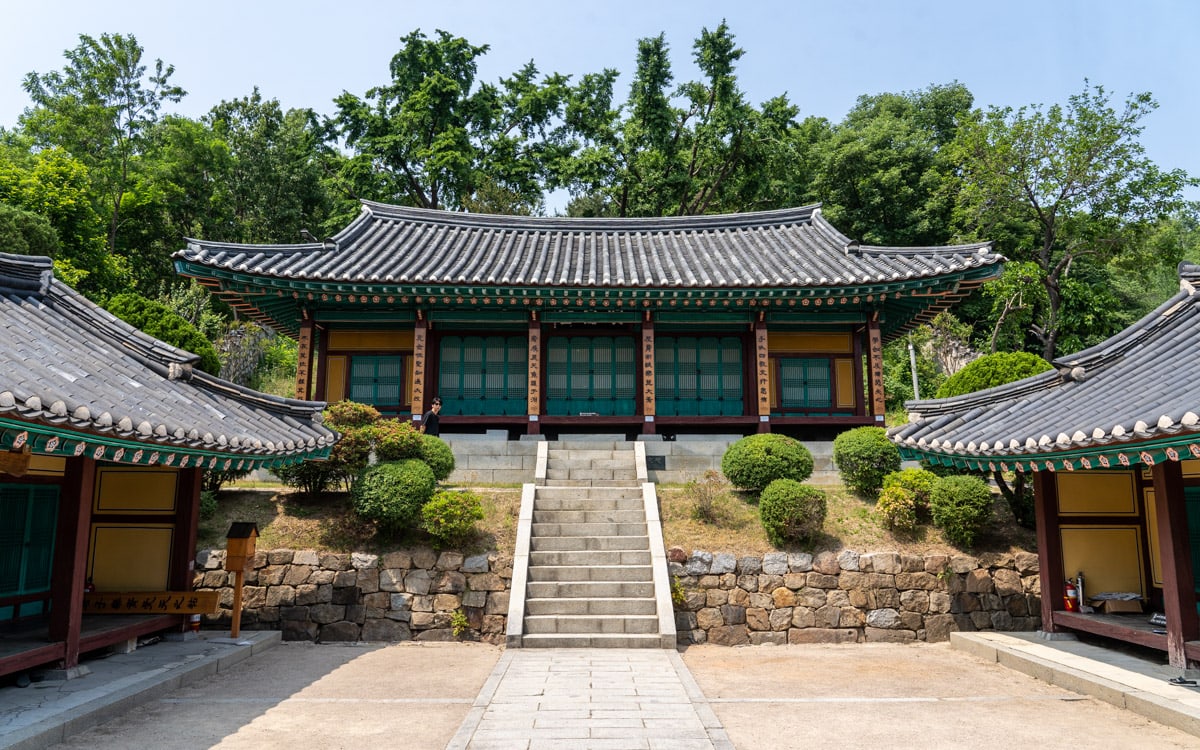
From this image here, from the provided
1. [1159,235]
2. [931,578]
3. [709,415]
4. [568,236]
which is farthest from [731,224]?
[1159,235]

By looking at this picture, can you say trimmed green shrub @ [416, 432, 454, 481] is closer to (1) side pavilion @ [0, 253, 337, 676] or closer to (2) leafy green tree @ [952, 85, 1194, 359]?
(1) side pavilion @ [0, 253, 337, 676]

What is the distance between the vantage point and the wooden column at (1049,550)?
972 centimetres

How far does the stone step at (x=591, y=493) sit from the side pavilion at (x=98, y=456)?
3.98 m

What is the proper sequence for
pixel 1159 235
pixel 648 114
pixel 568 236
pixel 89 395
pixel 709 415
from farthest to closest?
pixel 648 114 < pixel 1159 235 < pixel 568 236 < pixel 709 415 < pixel 89 395

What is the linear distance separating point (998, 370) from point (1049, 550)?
513 centimetres

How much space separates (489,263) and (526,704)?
12.7 metres

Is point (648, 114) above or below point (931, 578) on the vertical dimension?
above

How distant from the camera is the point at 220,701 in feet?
24.2

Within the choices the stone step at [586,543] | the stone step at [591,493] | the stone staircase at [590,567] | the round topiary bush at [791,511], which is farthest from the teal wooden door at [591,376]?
the round topiary bush at [791,511]

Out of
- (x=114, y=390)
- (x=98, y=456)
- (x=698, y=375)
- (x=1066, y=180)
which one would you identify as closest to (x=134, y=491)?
(x=114, y=390)

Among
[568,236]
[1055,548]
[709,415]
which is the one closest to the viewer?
[1055,548]

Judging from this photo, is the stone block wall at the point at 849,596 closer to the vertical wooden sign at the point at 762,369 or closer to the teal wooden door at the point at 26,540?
the vertical wooden sign at the point at 762,369

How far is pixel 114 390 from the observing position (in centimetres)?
730

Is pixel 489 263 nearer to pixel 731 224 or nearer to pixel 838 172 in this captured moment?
pixel 731 224
